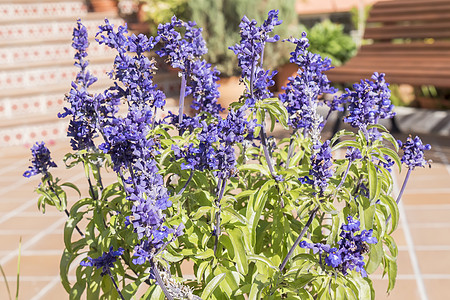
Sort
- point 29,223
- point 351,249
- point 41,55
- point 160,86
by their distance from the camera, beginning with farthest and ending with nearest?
point 41,55 < point 160,86 < point 29,223 < point 351,249

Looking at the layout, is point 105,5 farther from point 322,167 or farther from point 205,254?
point 322,167

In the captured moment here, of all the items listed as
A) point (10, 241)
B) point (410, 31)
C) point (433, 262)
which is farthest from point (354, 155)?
point (410, 31)

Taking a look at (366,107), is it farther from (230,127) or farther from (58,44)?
(58,44)

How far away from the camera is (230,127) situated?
54.9 inches

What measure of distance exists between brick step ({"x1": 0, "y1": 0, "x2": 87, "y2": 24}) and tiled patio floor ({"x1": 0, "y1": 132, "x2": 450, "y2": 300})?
3607mm

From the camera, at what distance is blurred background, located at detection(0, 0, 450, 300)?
11.0 ft

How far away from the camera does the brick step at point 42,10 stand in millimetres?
7953

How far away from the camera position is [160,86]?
7203mm

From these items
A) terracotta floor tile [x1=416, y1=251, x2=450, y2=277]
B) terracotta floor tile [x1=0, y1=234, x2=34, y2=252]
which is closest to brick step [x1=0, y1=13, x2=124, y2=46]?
terracotta floor tile [x1=0, y1=234, x2=34, y2=252]

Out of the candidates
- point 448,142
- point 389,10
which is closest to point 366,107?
point 448,142

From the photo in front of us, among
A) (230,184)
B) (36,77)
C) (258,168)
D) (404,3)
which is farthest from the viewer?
(36,77)

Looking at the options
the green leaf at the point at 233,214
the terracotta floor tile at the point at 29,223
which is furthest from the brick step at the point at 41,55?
the green leaf at the point at 233,214

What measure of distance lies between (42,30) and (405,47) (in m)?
5.04

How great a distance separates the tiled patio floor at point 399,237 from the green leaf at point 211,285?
1667 mm
